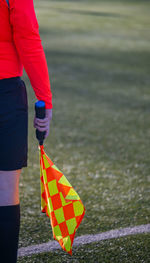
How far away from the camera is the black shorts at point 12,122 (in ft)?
6.67

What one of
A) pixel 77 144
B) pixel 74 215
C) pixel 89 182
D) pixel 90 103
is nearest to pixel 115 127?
pixel 77 144

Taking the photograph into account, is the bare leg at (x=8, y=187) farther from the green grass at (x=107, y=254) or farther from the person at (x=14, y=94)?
the green grass at (x=107, y=254)

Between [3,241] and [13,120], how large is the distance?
1.84 feet

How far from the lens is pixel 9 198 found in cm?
A: 213

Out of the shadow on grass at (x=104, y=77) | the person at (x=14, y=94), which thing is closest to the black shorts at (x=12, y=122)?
the person at (x=14, y=94)

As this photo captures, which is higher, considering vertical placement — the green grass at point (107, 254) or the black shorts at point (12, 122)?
the black shorts at point (12, 122)

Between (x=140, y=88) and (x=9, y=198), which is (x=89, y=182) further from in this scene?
(x=140, y=88)

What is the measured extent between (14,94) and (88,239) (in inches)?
47.3

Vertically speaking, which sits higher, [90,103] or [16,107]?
[16,107]

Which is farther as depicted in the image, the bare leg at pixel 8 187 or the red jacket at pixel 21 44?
the bare leg at pixel 8 187

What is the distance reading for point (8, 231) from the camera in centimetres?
216

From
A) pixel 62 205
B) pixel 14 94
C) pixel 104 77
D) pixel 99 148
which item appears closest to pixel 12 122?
pixel 14 94

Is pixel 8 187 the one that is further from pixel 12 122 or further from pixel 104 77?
pixel 104 77

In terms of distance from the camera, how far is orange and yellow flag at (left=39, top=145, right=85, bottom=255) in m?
2.22
